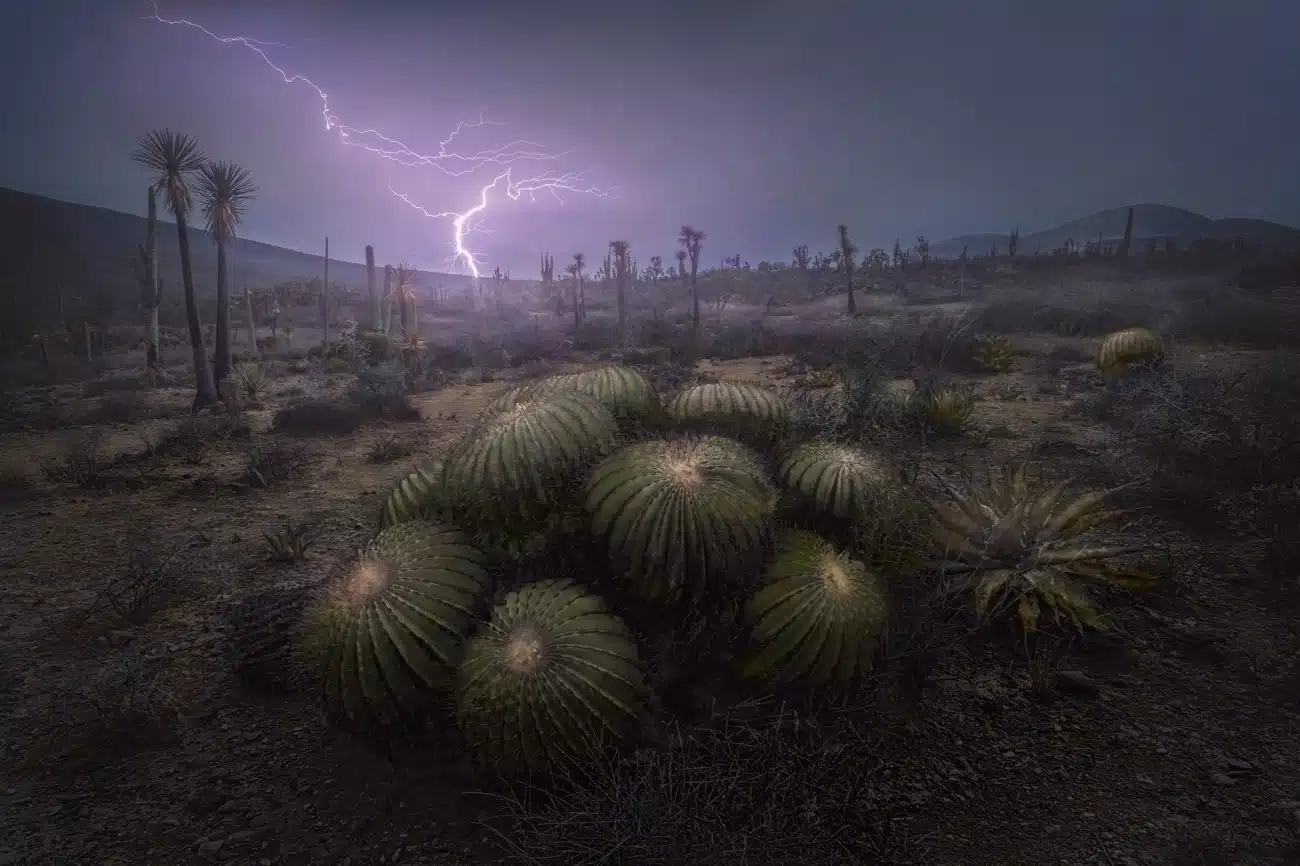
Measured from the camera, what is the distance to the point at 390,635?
117 inches

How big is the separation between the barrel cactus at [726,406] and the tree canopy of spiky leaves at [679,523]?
1.17 meters

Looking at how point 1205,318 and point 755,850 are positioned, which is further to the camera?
point 1205,318

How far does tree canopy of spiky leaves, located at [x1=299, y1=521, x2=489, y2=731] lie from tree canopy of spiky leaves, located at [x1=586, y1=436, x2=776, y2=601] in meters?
0.86

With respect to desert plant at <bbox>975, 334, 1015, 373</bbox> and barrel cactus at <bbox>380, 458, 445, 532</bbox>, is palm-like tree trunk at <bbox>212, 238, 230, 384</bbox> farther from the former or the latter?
desert plant at <bbox>975, 334, 1015, 373</bbox>

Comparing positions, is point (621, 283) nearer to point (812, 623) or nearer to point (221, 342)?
point (221, 342)

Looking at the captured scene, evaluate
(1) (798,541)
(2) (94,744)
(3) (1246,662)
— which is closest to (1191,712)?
(3) (1246,662)

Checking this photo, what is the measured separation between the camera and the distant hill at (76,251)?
48.4 meters

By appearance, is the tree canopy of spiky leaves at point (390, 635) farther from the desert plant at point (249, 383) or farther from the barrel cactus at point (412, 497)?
the desert plant at point (249, 383)

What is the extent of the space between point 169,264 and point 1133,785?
9243 centimetres

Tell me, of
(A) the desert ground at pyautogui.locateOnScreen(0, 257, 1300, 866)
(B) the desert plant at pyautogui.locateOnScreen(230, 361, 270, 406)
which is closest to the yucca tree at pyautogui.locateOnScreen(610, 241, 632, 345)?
(B) the desert plant at pyautogui.locateOnScreen(230, 361, 270, 406)

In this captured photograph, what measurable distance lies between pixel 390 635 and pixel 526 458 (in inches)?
45.4

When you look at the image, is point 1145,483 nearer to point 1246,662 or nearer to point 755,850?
point 1246,662

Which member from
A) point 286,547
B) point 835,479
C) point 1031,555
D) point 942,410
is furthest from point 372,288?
point 1031,555

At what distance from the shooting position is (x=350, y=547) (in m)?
6.56
